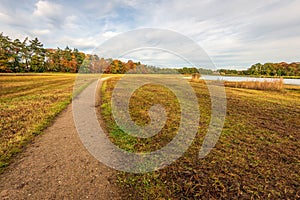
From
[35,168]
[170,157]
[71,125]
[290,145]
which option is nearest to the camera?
[35,168]

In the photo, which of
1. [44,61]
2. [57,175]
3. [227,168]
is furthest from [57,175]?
[44,61]

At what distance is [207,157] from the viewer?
13.4 feet

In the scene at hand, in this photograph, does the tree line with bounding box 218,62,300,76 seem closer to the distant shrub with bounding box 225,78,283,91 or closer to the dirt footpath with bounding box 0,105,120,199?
the distant shrub with bounding box 225,78,283,91

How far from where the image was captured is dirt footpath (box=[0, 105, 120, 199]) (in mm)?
2795

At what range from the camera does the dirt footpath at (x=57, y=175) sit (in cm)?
279

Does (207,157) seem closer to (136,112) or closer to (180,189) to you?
(180,189)

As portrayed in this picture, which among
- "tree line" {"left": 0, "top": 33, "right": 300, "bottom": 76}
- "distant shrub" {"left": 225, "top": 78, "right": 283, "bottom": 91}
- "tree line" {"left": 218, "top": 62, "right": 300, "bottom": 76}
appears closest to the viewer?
"distant shrub" {"left": 225, "top": 78, "right": 283, "bottom": 91}

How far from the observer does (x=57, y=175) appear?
327cm

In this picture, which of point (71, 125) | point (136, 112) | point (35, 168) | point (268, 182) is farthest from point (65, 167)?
point (136, 112)

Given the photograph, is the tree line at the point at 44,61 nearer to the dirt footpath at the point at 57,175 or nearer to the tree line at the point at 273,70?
the tree line at the point at 273,70

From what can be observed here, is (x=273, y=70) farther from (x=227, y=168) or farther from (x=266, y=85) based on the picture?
(x=227, y=168)

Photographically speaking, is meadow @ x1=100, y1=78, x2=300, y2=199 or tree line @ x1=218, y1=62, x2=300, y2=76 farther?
tree line @ x1=218, y1=62, x2=300, y2=76

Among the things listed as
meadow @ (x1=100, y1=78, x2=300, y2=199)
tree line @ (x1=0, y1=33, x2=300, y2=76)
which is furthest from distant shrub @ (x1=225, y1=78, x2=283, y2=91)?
tree line @ (x1=0, y1=33, x2=300, y2=76)

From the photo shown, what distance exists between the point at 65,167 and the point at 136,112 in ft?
16.0
